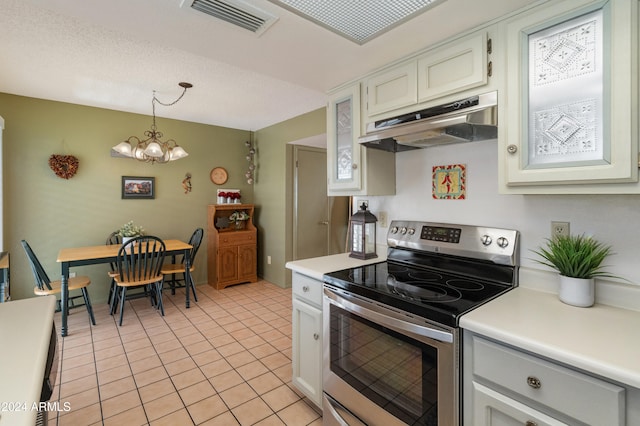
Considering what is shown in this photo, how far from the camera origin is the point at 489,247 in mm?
1580

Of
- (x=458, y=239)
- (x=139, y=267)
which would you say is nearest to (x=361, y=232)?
(x=458, y=239)

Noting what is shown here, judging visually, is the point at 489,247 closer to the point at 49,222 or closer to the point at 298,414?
the point at 298,414

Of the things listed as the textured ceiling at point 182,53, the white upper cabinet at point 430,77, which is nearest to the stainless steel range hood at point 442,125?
the white upper cabinet at point 430,77

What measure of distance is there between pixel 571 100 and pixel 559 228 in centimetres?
58

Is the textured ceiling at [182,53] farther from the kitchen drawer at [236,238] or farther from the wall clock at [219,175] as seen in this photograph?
the kitchen drawer at [236,238]

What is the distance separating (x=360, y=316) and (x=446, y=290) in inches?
16.4

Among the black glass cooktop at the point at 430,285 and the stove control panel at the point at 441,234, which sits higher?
the stove control panel at the point at 441,234

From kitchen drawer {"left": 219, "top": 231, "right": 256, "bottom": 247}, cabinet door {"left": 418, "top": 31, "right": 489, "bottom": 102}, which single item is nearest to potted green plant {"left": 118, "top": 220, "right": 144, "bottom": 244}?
kitchen drawer {"left": 219, "top": 231, "right": 256, "bottom": 247}

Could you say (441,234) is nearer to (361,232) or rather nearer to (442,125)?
(361,232)

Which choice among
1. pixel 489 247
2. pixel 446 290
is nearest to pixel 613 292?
pixel 489 247

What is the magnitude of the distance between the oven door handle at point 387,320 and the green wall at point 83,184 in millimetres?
2993

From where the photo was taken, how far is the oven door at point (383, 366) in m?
1.14

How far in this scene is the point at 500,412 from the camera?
103cm

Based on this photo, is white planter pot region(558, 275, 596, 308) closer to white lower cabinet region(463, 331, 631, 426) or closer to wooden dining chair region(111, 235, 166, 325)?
white lower cabinet region(463, 331, 631, 426)
